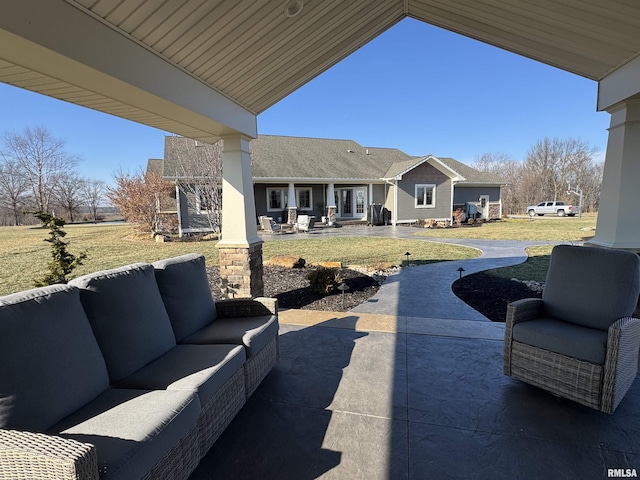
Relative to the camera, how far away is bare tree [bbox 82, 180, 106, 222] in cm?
3048

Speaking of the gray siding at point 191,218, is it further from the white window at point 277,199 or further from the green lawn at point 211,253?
the white window at point 277,199

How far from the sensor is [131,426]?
1512 mm

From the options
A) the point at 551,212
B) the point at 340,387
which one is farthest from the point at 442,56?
the point at 551,212

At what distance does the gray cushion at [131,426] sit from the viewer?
1.33m

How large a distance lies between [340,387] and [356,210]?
18.5 metres


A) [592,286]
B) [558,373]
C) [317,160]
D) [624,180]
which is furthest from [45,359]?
[317,160]

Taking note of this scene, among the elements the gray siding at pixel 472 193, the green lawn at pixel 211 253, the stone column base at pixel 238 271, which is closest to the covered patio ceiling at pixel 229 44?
the stone column base at pixel 238 271

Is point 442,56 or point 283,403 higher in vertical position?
point 442,56

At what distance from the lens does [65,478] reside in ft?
3.59

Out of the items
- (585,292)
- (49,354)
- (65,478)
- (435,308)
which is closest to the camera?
(65,478)

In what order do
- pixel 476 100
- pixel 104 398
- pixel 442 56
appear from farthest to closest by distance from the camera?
pixel 476 100
pixel 442 56
pixel 104 398

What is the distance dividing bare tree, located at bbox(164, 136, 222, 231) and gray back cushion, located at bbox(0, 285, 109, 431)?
12.2 m

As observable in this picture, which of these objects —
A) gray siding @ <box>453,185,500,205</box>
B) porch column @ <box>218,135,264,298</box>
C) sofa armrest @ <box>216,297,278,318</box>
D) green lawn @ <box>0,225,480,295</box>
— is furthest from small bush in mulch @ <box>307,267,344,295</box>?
gray siding @ <box>453,185,500,205</box>

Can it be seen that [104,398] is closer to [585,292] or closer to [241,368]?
[241,368]
